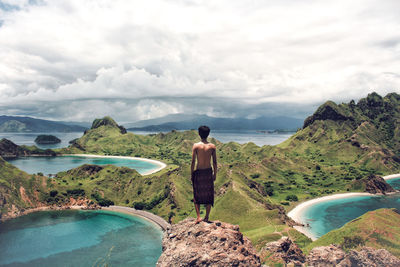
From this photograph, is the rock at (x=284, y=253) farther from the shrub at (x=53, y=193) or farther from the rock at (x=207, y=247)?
the shrub at (x=53, y=193)

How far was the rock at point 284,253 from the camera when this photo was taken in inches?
1359

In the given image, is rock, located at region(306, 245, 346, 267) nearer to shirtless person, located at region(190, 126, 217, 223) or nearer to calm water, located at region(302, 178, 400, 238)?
shirtless person, located at region(190, 126, 217, 223)

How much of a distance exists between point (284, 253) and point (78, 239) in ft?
240

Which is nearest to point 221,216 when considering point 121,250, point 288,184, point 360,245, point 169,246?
point 121,250

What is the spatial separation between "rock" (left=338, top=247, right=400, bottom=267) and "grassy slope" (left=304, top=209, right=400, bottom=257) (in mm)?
7503

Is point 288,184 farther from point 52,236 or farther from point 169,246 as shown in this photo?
point 169,246

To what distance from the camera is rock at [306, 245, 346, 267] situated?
3496cm

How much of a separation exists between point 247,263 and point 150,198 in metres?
99.3

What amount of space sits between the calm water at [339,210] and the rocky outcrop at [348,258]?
50.8m

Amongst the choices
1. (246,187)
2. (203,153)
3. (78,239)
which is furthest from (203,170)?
(246,187)

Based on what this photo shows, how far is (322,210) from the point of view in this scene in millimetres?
110875

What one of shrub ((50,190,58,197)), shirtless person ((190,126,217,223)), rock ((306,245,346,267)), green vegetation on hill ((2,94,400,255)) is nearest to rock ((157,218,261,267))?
shirtless person ((190,126,217,223))

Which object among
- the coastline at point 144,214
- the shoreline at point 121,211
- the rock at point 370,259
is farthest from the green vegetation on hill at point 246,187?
the rock at point 370,259

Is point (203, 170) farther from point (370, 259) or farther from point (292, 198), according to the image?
point (292, 198)
